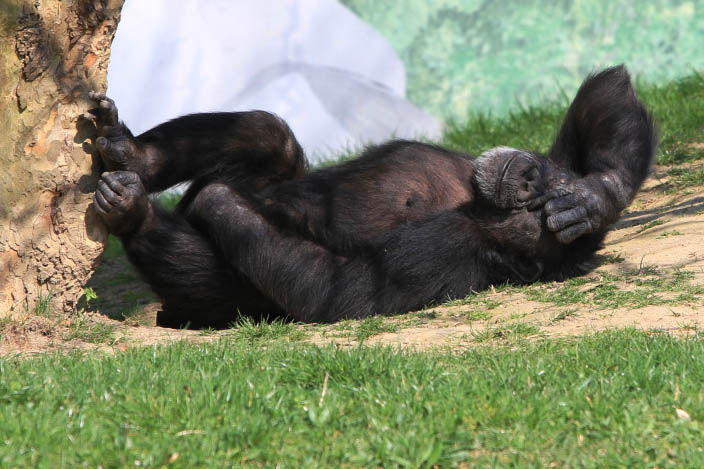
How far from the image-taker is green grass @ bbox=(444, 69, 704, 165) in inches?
268

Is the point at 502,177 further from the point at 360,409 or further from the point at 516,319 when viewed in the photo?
the point at 360,409

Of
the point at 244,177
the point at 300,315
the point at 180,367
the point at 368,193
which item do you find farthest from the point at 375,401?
the point at 244,177

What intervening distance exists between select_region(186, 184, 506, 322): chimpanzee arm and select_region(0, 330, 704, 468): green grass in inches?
46.4

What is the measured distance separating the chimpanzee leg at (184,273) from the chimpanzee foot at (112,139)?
0.23 m

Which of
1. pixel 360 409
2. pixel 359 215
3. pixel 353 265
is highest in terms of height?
pixel 359 215

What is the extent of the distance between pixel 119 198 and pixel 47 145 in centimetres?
41

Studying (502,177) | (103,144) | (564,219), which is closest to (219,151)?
(103,144)

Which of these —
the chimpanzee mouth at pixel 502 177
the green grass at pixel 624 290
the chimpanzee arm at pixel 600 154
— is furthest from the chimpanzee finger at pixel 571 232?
the chimpanzee mouth at pixel 502 177

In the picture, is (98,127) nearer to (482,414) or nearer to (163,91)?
(482,414)

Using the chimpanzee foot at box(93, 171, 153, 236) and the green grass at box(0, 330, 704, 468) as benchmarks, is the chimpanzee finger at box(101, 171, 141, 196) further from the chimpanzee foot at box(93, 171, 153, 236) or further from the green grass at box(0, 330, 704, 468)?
the green grass at box(0, 330, 704, 468)

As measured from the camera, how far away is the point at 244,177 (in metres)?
4.80

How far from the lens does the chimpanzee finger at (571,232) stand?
4.38m

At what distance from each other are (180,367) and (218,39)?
7525 millimetres

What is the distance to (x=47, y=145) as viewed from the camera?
3859 millimetres
